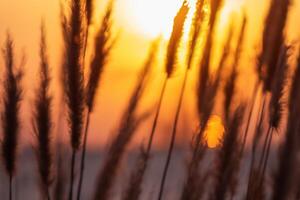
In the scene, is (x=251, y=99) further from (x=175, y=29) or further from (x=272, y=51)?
(x=175, y=29)

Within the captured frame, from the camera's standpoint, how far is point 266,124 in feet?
9.98

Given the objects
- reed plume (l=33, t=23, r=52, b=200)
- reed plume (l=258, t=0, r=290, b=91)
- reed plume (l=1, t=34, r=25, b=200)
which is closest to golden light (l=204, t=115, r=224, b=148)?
reed plume (l=258, t=0, r=290, b=91)

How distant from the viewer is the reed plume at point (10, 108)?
2.35 meters

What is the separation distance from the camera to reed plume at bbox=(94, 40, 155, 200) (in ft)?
7.89

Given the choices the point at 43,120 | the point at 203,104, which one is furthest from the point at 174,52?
the point at 43,120

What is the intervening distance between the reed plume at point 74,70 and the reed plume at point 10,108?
175mm

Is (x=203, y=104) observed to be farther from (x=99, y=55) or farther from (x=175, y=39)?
(x=99, y=55)

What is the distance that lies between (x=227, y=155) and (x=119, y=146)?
392 millimetres

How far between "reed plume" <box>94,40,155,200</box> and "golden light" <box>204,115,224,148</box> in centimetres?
24

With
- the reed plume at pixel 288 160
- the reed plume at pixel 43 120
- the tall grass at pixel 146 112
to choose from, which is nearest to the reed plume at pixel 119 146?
the tall grass at pixel 146 112

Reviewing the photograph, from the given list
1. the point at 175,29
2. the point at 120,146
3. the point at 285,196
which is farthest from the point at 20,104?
the point at 285,196

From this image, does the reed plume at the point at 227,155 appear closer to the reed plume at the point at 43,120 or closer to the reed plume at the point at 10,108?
the reed plume at the point at 43,120

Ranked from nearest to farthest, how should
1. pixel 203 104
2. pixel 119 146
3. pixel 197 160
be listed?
pixel 197 160, pixel 119 146, pixel 203 104

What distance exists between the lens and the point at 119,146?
95.2 inches
